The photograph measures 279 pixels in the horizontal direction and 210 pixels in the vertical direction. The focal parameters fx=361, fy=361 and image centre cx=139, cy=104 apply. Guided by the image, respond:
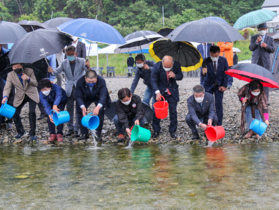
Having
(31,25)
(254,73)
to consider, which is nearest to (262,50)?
(254,73)

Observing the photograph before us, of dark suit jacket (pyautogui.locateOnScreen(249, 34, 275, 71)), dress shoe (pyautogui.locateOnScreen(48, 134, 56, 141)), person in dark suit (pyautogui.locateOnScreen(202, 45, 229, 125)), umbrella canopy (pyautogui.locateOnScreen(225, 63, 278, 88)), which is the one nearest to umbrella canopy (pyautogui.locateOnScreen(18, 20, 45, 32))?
dress shoe (pyautogui.locateOnScreen(48, 134, 56, 141))

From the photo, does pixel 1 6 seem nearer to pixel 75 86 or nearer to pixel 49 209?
pixel 75 86

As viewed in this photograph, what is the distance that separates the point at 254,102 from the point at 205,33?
174cm

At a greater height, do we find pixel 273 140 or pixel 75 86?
pixel 75 86

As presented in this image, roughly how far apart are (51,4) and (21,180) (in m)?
46.0

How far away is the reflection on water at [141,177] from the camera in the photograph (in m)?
4.04

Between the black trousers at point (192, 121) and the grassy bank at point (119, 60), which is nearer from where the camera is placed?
the black trousers at point (192, 121)

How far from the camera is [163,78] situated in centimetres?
747

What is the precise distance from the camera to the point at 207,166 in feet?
18.0

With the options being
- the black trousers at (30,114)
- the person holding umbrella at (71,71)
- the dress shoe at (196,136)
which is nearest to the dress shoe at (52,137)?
the black trousers at (30,114)

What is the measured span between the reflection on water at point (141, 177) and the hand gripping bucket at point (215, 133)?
0.70 feet

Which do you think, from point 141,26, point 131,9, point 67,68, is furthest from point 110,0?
point 67,68

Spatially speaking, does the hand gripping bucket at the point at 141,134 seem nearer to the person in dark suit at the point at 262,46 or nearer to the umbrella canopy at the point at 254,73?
the umbrella canopy at the point at 254,73

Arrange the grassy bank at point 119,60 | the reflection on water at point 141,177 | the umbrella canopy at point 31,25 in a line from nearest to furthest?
the reflection on water at point 141,177
the umbrella canopy at point 31,25
the grassy bank at point 119,60
